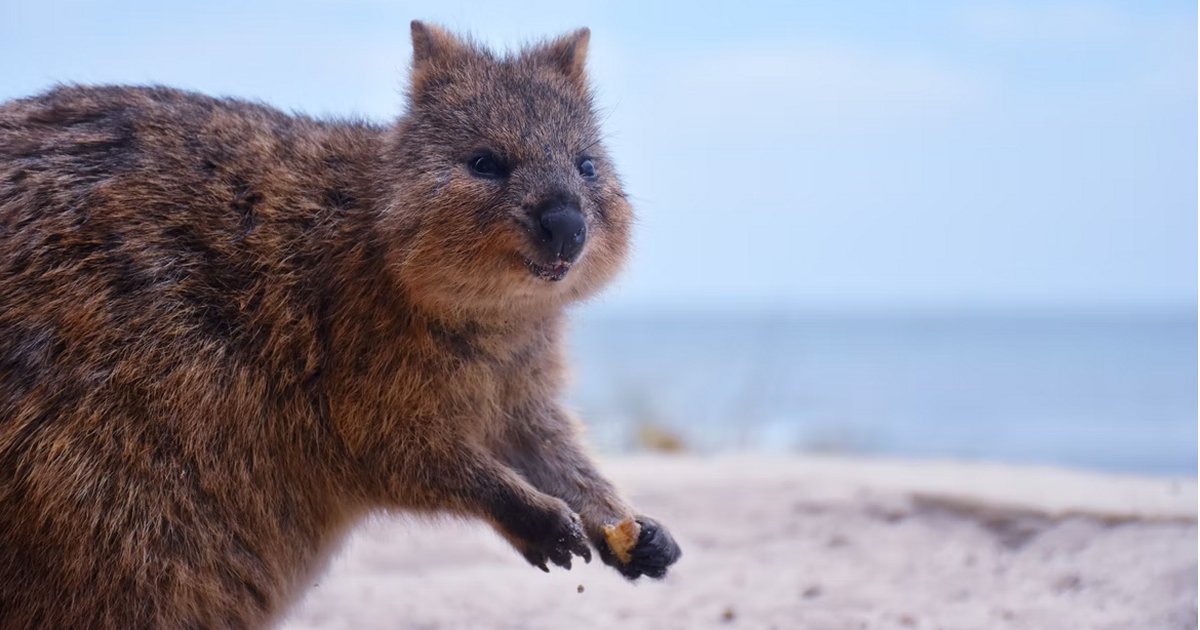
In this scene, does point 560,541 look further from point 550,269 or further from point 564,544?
point 550,269

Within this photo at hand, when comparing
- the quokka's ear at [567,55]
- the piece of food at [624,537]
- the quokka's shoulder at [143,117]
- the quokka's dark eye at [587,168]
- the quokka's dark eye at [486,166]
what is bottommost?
the piece of food at [624,537]

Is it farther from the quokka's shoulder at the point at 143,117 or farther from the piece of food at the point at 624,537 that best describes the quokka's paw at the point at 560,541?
the quokka's shoulder at the point at 143,117

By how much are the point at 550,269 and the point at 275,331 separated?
104cm

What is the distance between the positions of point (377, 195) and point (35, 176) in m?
1.18

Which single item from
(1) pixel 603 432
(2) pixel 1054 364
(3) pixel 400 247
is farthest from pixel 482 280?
(2) pixel 1054 364

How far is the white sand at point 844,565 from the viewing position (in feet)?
17.9

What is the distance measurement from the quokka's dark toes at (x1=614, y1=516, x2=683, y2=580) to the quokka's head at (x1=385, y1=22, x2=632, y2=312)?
93 centimetres

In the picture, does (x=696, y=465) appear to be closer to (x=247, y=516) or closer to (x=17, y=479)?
(x=247, y=516)

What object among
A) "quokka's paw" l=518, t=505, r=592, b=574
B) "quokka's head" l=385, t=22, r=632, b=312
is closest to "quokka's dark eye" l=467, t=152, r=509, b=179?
"quokka's head" l=385, t=22, r=632, b=312

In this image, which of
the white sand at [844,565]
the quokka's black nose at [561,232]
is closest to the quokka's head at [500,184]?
the quokka's black nose at [561,232]

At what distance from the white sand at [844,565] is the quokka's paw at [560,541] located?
0.44m

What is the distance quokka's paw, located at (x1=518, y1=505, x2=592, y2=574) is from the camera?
14.6 ft

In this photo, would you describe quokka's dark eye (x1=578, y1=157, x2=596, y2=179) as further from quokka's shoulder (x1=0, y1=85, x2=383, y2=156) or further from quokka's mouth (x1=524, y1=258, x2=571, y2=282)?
quokka's shoulder (x1=0, y1=85, x2=383, y2=156)

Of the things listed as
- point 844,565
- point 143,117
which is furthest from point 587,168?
point 844,565
